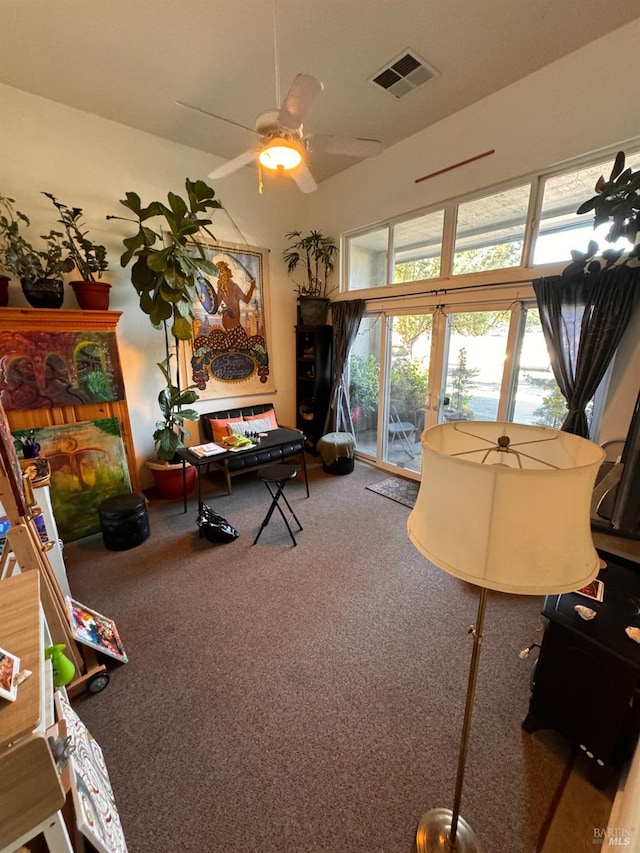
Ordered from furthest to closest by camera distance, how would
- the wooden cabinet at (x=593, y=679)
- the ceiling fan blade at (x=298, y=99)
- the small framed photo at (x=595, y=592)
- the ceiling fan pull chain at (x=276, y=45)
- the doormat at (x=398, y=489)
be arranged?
the doormat at (x=398, y=489) < the ceiling fan pull chain at (x=276, y=45) < the ceiling fan blade at (x=298, y=99) < the small framed photo at (x=595, y=592) < the wooden cabinet at (x=593, y=679)

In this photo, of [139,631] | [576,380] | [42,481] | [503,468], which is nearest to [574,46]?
[576,380]

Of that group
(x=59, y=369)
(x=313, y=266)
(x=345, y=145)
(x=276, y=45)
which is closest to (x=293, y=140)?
(x=345, y=145)

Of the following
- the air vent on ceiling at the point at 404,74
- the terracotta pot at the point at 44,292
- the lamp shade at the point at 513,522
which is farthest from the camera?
the terracotta pot at the point at 44,292

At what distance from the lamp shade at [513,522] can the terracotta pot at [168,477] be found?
3.34 metres

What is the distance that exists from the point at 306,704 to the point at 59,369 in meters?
3.03

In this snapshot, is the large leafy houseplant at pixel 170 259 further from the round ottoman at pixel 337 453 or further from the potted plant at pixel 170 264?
the round ottoman at pixel 337 453

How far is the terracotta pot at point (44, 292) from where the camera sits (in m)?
2.64

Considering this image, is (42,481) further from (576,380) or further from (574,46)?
(574,46)

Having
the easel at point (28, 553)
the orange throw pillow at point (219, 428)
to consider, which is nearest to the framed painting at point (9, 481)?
the easel at point (28, 553)

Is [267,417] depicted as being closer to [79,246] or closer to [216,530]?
[216,530]

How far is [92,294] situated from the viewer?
2896 mm

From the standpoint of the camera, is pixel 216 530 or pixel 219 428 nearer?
pixel 216 530

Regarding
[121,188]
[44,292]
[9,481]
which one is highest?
[121,188]

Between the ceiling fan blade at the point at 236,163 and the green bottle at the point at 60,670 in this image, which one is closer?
the green bottle at the point at 60,670
